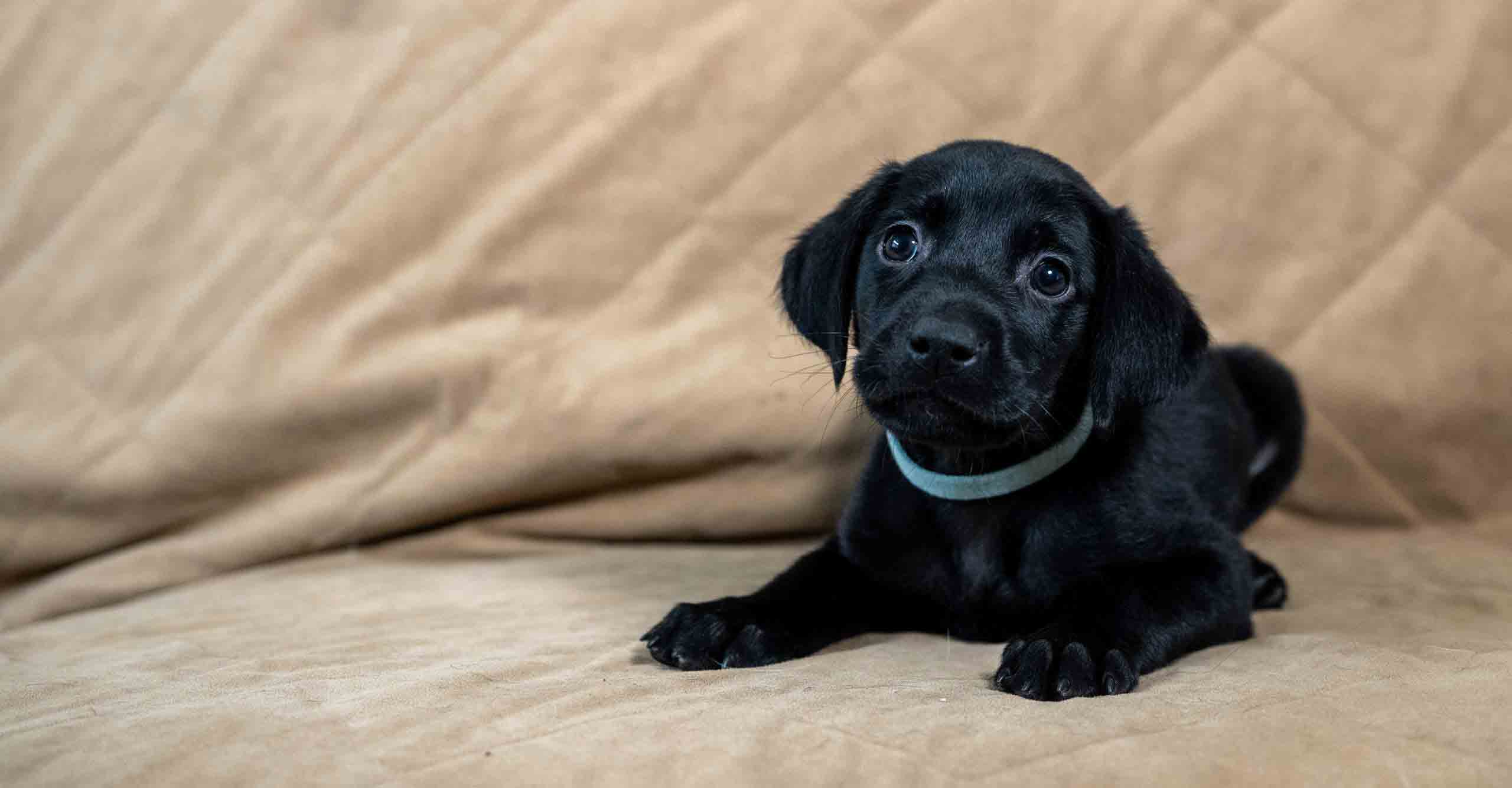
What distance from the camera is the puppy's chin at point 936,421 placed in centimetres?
203

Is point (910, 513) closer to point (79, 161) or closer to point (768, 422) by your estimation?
point (768, 422)

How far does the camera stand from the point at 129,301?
120 inches

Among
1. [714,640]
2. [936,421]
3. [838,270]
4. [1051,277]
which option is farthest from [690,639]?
[1051,277]

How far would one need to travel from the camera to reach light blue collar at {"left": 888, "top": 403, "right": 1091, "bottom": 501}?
7.55 feet

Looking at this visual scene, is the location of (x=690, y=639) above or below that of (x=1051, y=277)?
below

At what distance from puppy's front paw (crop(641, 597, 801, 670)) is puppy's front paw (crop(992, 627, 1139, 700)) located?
360 millimetres

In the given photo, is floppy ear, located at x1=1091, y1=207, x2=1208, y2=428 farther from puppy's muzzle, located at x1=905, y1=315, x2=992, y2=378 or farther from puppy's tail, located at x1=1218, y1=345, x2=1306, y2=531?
puppy's tail, located at x1=1218, y1=345, x2=1306, y2=531

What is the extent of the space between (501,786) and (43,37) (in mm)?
2377

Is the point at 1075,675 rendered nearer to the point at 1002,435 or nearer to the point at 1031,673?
the point at 1031,673

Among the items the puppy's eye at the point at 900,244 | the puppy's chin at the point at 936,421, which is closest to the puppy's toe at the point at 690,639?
the puppy's chin at the point at 936,421

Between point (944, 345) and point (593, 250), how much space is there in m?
1.37

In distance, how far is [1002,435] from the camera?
2121 millimetres

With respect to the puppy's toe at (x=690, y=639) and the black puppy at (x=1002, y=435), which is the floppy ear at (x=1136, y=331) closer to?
the black puppy at (x=1002, y=435)

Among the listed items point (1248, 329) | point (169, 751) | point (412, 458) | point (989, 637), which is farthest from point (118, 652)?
point (1248, 329)
